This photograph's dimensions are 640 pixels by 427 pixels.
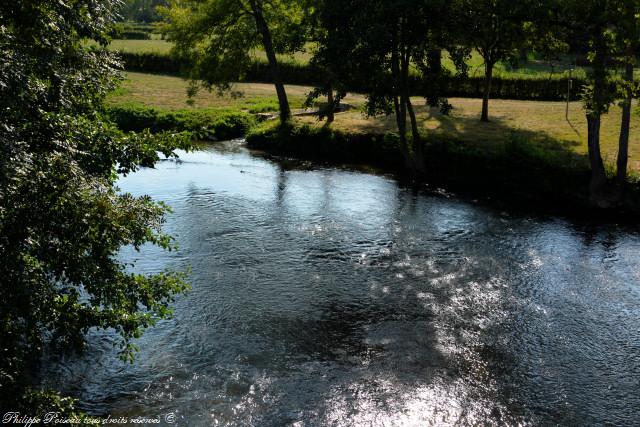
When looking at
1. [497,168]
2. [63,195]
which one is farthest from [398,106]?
[63,195]

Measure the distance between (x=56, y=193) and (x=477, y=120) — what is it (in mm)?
30265

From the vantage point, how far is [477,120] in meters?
35.6

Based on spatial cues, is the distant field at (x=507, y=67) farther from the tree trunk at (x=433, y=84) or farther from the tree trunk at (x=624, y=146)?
the tree trunk at (x=624, y=146)

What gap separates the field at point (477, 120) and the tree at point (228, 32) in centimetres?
209

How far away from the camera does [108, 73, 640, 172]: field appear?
29906 mm

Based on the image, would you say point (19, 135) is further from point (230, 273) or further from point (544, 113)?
point (544, 113)

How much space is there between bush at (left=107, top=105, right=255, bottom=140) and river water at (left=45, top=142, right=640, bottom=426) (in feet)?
46.6

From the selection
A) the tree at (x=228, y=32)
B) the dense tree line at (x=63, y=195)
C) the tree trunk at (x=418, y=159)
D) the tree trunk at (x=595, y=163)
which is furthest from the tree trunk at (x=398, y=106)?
the dense tree line at (x=63, y=195)

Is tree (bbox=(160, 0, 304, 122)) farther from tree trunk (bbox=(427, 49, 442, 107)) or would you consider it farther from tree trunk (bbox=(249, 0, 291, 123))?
tree trunk (bbox=(427, 49, 442, 107))

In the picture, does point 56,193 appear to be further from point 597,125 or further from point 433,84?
point 433,84

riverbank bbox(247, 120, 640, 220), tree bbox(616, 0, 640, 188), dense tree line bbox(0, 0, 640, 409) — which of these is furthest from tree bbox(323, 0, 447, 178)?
dense tree line bbox(0, 0, 640, 409)

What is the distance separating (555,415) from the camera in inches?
472

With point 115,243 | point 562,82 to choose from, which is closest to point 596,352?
point 115,243

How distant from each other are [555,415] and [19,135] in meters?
11.1
